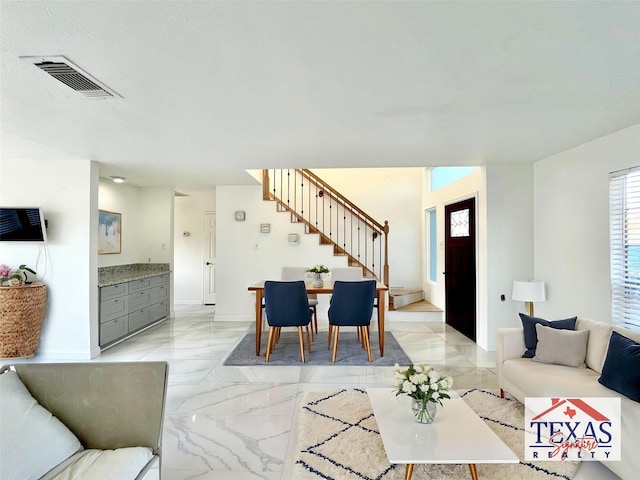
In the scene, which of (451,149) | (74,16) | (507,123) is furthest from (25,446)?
(451,149)

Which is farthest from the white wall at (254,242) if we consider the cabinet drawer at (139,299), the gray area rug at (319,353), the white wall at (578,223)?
the white wall at (578,223)

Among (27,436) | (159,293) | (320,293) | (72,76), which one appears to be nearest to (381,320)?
(320,293)

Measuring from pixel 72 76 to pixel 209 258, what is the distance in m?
5.80

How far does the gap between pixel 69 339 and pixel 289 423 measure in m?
3.10

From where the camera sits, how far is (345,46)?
1692mm

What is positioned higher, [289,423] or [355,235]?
[355,235]

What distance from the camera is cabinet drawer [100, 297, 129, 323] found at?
431 cm

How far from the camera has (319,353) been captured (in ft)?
13.7

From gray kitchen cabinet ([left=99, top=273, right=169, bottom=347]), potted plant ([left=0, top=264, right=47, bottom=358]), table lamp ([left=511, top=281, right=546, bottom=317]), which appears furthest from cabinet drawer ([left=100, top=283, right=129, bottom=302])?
table lamp ([left=511, top=281, right=546, bottom=317])

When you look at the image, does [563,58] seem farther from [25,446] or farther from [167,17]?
[25,446]

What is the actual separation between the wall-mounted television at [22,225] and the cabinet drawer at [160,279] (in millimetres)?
1911

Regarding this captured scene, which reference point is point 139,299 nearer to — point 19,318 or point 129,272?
point 129,272

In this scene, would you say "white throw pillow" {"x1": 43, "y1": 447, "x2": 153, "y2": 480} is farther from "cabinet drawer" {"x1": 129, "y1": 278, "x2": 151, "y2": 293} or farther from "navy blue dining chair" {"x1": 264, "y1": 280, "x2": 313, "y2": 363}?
"cabinet drawer" {"x1": 129, "y1": 278, "x2": 151, "y2": 293}

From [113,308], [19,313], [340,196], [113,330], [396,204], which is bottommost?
[113,330]
